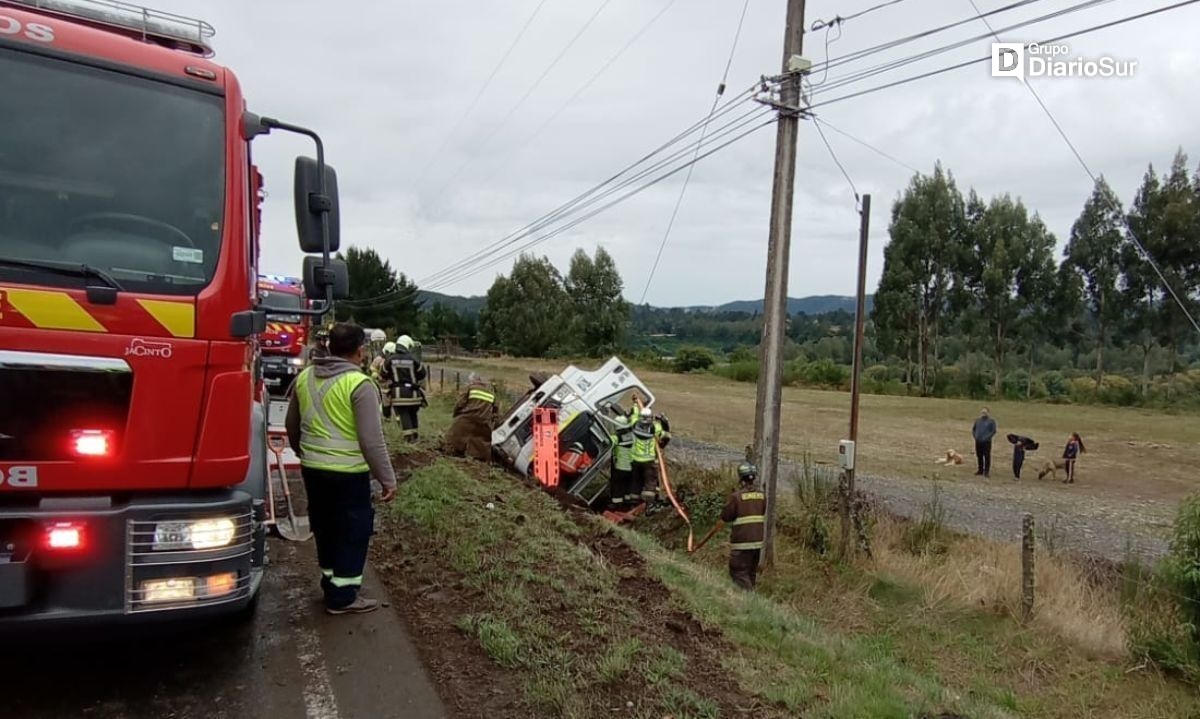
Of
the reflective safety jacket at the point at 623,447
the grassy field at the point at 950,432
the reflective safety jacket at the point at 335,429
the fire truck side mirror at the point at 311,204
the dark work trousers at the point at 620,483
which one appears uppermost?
the fire truck side mirror at the point at 311,204

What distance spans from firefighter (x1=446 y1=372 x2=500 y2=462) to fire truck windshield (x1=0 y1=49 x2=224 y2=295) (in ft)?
32.7

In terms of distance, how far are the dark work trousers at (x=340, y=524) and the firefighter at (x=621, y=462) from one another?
8.31m

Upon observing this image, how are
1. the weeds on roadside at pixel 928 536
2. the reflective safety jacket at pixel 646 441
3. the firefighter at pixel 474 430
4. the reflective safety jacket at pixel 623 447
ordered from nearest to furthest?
the weeds on roadside at pixel 928 536 < the reflective safety jacket at pixel 646 441 < the reflective safety jacket at pixel 623 447 < the firefighter at pixel 474 430

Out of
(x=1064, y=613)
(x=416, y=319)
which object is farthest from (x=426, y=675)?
(x=416, y=319)

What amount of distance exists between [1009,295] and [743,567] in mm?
51313

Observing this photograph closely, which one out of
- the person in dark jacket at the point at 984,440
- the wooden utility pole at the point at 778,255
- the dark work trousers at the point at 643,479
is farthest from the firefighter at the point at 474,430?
the person in dark jacket at the point at 984,440

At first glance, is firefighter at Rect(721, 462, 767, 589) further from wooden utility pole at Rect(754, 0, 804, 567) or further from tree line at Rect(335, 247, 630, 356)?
tree line at Rect(335, 247, 630, 356)

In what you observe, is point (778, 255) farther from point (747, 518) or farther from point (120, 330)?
point (120, 330)

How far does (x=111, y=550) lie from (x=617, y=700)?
228 centimetres

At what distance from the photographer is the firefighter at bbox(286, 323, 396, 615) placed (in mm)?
4473

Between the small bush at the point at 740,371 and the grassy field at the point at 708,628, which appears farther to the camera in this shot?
the small bush at the point at 740,371

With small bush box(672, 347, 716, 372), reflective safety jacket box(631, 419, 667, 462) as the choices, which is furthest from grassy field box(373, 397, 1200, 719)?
small bush box(672, 347, 716, 372)

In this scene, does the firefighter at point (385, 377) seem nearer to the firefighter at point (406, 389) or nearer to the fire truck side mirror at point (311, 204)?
the firefighter at point (406, 389)

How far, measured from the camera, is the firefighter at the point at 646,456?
A: 12.6 meters
